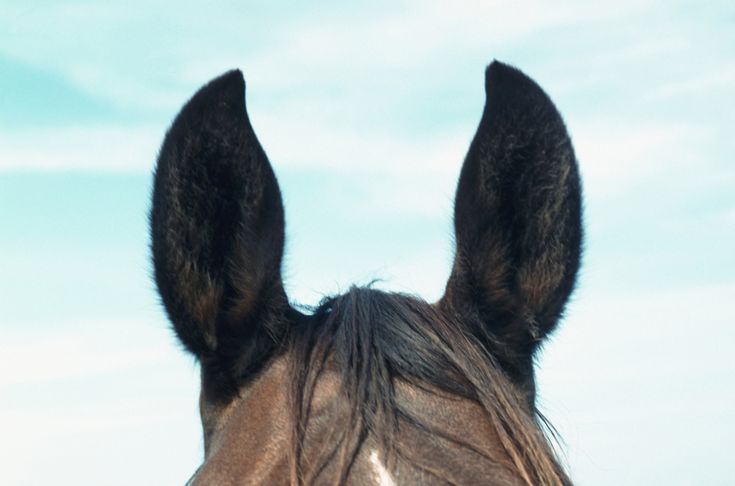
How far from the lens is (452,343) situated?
3.62m

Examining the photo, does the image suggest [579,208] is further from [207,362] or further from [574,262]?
[207,362]

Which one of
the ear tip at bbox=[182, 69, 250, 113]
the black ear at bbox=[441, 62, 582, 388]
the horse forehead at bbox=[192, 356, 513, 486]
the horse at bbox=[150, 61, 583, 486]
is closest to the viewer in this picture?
the horse forehead at bbox=[192, 356, 513, 486]

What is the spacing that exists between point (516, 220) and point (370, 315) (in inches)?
20.0

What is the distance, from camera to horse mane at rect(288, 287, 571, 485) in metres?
3.30

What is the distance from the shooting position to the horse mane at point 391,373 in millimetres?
3301

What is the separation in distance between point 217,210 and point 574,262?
104 cm

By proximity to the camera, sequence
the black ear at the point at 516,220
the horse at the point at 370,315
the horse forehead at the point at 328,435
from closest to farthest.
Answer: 1. the horse forehead at the point at 328,435
2. the horse at the point at 370,315
3. the black ear at the point at 516,220

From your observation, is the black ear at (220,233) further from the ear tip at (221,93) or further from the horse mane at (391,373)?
the horse mane at (391,373)

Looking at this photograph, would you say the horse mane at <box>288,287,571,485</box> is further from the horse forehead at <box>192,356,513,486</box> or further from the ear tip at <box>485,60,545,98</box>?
the ear tip at <box>485,60,545,98</box>

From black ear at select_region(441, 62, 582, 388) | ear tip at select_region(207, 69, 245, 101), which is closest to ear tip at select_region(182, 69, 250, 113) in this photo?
ear tip at select_region(207, 69, 245, 101)

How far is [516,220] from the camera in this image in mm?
3711

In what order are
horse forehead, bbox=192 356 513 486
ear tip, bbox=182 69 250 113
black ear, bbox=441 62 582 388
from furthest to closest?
black ear, bbox=441 62 582 388
ear tip, bbox=182 69 250 113
horse forehead, bbox=192 356 513 486

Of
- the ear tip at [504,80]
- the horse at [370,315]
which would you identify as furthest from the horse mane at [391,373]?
the ear tip at [504,80]

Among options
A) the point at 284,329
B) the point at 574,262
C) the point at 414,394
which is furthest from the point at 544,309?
the point at 284,329
